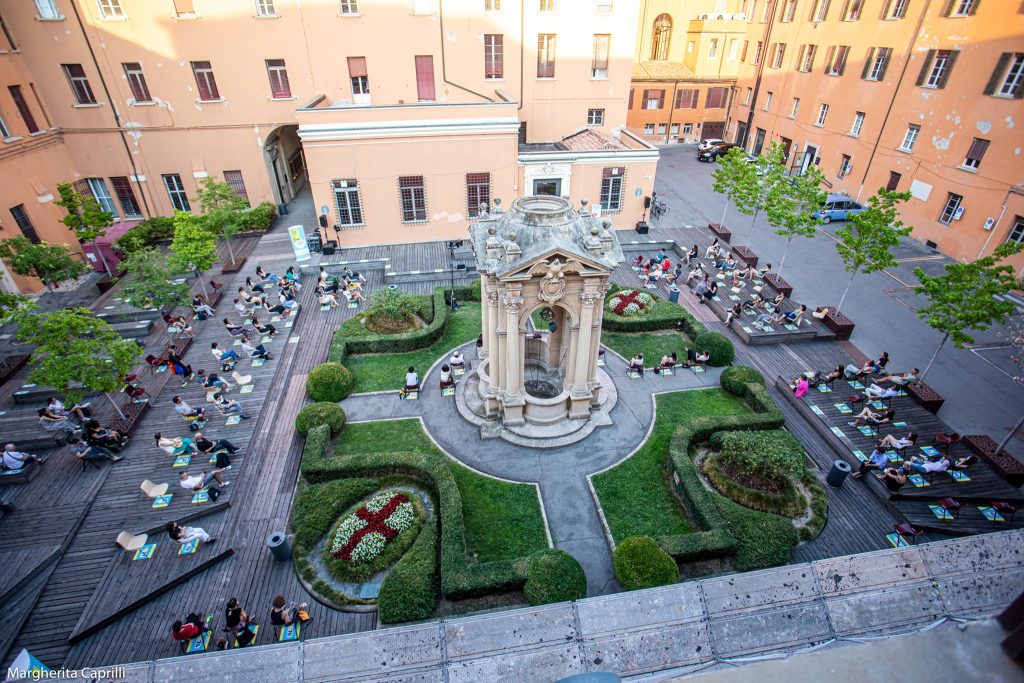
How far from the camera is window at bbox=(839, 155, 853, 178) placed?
44528 mm

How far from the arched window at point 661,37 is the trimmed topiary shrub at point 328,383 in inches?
2311

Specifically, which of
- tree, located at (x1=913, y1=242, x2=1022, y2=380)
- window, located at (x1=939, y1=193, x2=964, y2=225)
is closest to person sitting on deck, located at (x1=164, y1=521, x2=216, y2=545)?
tree, located at (x1=913, y1=242, x2=1022, y2=380)

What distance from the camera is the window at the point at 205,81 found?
119 feet

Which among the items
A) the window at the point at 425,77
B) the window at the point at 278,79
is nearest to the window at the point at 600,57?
the window at the point at 425,77

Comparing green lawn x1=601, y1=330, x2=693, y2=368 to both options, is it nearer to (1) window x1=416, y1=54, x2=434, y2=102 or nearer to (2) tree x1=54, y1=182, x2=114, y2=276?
(1) window x1=416, y1=54, x2=434, y2=102

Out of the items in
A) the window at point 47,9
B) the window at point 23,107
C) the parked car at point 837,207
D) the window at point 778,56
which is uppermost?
the window at point 47,9

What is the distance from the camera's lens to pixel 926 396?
22750mm

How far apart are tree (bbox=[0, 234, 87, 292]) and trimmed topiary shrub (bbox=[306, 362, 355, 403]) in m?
17.4

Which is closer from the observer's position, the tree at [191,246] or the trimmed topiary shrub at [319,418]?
the trimmed topiary shrub at [319,418]

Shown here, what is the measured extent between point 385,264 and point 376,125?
9.20 m

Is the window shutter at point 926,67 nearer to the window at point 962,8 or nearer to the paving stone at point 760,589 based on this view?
the window at point 962,8

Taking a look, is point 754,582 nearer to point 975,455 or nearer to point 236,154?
point 975,455

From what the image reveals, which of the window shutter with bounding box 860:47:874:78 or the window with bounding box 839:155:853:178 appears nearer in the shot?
the window shutter with bounding box 860:47:874:78

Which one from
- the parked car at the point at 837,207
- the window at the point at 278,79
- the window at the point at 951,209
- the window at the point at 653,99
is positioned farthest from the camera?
the window at the point at 653,99
